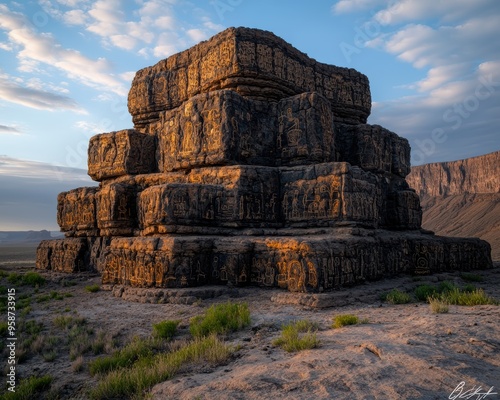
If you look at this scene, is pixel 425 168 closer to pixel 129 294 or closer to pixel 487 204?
pixel 487 204

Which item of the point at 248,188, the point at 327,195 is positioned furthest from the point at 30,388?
the point at 327,195

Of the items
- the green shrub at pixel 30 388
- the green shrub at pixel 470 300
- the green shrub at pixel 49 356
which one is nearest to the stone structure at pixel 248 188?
the green shrub at pixel 470 300

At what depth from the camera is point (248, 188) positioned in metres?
10.9

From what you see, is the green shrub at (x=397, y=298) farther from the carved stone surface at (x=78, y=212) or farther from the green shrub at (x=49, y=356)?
the carved stone surface at (x=78, y=212)

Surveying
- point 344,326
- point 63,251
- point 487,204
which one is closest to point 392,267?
point 344,326

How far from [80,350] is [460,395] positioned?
563 centimetres

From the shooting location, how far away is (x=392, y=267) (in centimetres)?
1191

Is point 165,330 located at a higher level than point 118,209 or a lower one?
lower

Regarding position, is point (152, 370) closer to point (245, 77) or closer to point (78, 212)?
point (245, 77)

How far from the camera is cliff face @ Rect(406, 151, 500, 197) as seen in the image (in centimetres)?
5803

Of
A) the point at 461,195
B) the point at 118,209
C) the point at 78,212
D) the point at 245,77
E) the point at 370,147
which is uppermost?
the point at 245,77

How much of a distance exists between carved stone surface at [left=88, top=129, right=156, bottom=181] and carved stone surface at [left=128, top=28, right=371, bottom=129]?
2557 millimetres

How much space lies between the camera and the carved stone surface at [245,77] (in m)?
13.5

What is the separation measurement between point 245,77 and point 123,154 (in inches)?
218
